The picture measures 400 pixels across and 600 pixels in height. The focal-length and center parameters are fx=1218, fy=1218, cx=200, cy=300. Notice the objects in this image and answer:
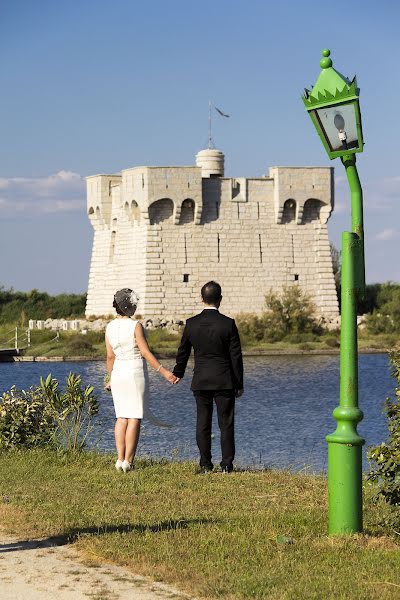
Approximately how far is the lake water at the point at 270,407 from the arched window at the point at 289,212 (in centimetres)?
676

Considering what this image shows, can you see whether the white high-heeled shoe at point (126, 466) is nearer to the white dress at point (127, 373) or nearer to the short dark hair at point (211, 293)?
the white dress at point (127, 373)

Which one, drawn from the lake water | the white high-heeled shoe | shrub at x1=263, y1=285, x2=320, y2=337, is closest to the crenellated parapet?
shrub at x1=263, y1=285, x2=320, y2=337

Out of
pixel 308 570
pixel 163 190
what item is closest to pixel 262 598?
pixel 308 570

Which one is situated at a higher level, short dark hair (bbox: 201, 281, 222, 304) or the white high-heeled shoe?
short dark hair (bbox: 201, 281, 222, 304)

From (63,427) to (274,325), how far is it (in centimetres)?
3883

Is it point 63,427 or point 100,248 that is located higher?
point 100,248

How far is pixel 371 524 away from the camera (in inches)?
254

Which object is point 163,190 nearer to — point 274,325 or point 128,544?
point 274,325

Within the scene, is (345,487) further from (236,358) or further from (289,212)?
(289,212)

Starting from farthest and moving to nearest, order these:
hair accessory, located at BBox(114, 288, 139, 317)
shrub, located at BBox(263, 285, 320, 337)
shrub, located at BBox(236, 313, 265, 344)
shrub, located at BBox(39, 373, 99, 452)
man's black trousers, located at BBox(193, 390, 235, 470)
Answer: shrub, located at BBox(263, 285, 320, 337)
shrub, located at BBox(236, 313, 265, 344)
shrub, located at BBox(39, 373, 99, 452)
man's black trousers, located at BBox(193, 390, 235, 470)
hair accessory, located at BBox(114, 288, 139, 317)

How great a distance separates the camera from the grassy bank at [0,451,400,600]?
5.11m

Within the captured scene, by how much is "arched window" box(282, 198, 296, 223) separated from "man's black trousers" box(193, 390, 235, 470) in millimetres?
42680

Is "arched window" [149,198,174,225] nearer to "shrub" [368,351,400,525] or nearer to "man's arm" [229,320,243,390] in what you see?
"man's arm" [229,320,243,390]

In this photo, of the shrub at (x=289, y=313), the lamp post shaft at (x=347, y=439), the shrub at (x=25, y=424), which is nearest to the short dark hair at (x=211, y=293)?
the shrub at (x=25, y=424)
